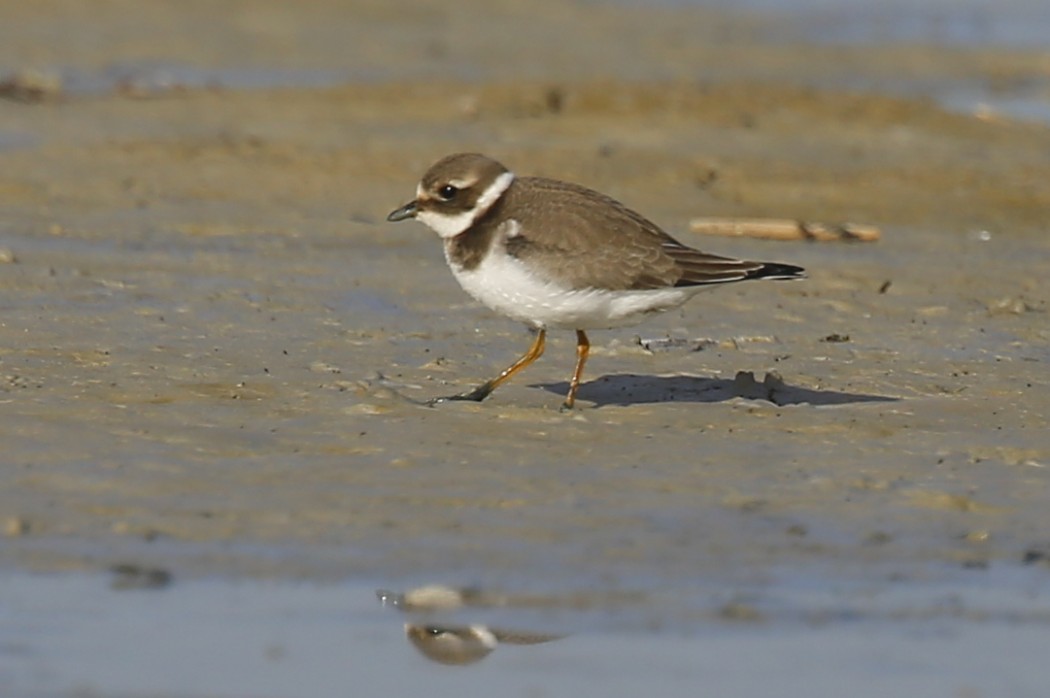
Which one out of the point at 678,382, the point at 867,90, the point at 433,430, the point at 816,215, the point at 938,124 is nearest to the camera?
the point at 433,430

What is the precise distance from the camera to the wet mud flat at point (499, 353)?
6863 mm

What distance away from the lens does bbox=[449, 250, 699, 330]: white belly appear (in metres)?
8.29

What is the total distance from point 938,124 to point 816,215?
12.8 ft

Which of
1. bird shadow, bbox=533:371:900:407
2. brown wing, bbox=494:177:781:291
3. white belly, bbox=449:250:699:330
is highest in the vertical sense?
brown wing, bbox=494:177:781:291

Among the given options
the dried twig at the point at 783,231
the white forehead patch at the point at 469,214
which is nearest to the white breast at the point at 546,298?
the white forehead patch at the point at 469,214

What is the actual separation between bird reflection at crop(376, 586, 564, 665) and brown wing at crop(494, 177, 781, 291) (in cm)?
230

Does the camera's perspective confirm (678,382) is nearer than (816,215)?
Yes

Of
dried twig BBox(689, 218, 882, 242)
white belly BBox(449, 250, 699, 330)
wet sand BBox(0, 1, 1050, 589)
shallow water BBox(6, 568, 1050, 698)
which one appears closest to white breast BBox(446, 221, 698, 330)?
white belly BBox(449, 250, 699, 330)

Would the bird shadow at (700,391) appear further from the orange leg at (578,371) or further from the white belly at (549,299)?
the white belly at (549,299)

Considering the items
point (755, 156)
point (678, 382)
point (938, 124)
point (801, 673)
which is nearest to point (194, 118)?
point (755, 156)

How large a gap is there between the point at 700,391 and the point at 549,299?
3.49 feet

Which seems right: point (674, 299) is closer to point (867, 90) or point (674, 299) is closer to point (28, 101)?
point (28, 101)

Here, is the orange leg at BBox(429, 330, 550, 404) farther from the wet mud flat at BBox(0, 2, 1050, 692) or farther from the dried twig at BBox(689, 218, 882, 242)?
the dried twig at BBox(689, 218, 882, 242)

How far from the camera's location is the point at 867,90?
1988 centimetres
